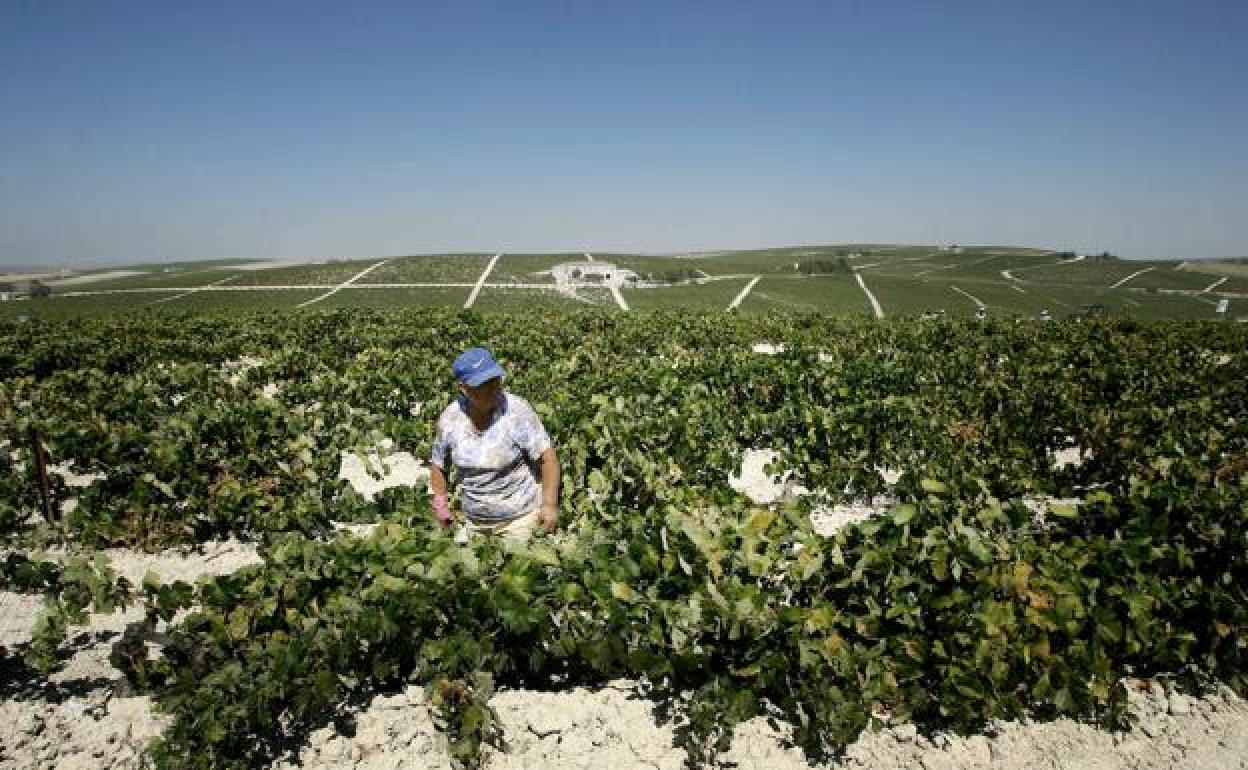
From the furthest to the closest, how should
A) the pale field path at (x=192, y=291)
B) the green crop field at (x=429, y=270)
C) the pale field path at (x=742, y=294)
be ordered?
the green crop field at (x=429, y=270) < the pale field path at (x=192, y=291) < the pale field path at (x=742, y=294)

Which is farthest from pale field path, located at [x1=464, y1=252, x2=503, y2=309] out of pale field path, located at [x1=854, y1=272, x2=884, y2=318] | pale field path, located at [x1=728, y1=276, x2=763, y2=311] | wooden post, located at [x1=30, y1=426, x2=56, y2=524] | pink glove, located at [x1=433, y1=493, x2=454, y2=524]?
pink glove, located at [x1=433, y1=493, x2=454, y2=524]

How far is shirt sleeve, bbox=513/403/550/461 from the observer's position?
4.92 m

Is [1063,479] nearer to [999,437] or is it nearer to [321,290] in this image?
[999,437]

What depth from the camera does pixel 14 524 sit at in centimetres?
741

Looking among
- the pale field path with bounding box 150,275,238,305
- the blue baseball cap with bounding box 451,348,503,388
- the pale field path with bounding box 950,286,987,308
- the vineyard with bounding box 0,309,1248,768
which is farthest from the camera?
the pale field path with bounding box 150,275,238,305

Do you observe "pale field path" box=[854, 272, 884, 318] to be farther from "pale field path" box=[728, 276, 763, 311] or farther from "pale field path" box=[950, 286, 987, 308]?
"pale field path" box=[728, 276, 763, 311]

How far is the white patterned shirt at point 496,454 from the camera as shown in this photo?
4883mm

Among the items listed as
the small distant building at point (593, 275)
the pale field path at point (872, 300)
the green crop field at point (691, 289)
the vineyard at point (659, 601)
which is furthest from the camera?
the small distant building at point (593, 275)

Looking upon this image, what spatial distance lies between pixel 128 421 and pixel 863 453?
1191cm

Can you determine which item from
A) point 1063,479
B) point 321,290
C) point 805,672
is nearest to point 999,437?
point 1063,479

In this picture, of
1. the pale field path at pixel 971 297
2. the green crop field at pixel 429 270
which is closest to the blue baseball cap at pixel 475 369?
the pale field path at pixel 971 297

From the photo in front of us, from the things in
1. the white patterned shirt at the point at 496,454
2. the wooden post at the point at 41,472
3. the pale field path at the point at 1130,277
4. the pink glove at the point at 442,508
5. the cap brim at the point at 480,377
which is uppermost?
the pale field path at the point at 1130,277

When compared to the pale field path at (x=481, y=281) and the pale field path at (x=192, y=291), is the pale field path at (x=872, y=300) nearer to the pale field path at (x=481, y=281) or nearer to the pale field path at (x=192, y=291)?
the pale field path at (x=481, y=281)

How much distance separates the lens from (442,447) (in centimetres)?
504
